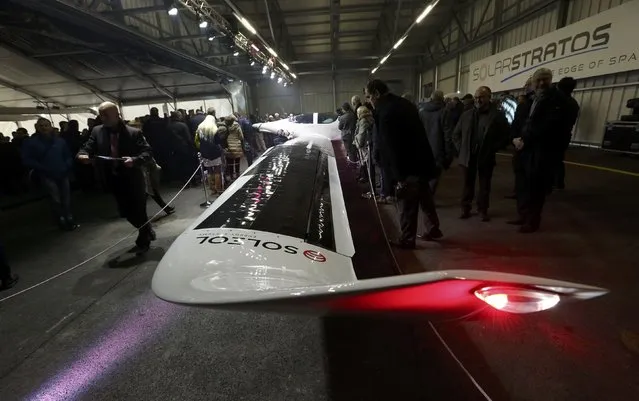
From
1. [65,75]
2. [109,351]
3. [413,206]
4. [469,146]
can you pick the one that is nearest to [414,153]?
[413,206]

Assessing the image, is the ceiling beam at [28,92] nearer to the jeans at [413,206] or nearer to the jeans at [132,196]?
the jeans at [132,196]

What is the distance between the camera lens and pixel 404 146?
2893mm

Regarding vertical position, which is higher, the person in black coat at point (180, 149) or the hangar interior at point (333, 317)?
the person in black coat at point (180, 149)

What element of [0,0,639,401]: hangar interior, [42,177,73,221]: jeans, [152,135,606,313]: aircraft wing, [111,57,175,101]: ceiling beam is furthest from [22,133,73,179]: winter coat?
[111,57,175,101]: ceiling beam

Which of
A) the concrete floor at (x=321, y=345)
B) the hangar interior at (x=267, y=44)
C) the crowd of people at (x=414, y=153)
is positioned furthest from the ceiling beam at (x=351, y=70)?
the concrete floor at (x=321, y=345)

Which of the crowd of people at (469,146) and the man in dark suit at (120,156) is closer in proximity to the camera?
the crowd of people at (469,146)

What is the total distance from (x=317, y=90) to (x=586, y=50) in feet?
54.7

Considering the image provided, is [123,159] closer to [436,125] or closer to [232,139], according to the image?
[232,139]

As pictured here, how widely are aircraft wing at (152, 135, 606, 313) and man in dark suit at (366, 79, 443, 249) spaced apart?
2.13ft

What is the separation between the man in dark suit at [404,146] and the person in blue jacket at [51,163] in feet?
14.6

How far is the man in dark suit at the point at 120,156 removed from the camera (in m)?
3.38

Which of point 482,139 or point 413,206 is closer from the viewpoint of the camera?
point 413,206

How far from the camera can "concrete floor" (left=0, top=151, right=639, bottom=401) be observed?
173cm

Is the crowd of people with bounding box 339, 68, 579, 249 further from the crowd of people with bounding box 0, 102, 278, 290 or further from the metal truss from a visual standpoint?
the metal truss
